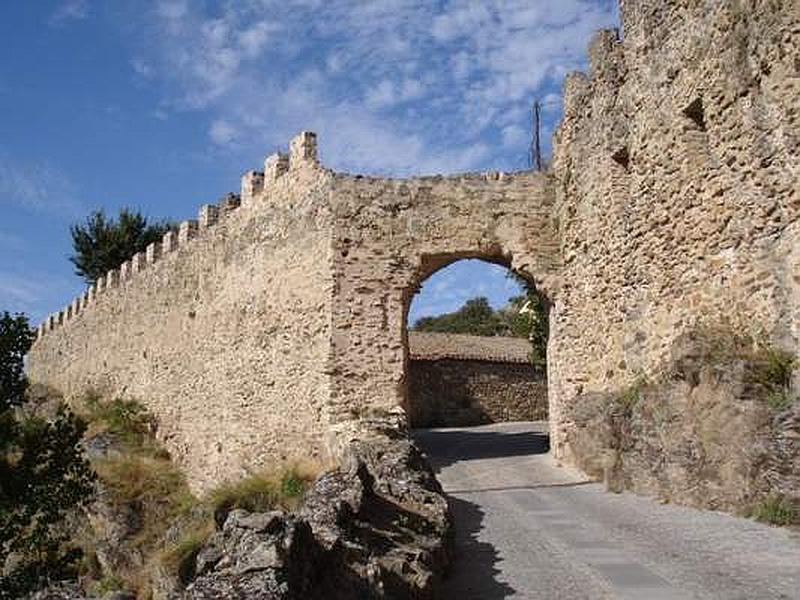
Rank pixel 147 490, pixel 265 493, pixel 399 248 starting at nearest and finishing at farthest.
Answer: pixel 265 493
pixel 399 248
pixel 147 490

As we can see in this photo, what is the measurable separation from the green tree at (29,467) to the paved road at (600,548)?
551cm

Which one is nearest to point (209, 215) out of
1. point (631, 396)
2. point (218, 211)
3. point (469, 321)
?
point (218, 211)

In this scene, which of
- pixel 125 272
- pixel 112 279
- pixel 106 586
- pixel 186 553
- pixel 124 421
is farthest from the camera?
pixel 112 279

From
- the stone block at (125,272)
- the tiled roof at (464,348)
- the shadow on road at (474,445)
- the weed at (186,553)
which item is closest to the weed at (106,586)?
the weed at (186,553)

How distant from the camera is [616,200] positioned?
13.4m

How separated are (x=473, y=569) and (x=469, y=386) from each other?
18.3 metres

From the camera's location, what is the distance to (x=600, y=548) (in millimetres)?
8164

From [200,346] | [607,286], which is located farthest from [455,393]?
[607,286]

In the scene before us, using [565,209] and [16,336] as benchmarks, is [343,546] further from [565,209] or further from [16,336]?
[565,209]

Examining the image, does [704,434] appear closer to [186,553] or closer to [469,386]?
[186,553]

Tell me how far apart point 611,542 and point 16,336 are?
903 centimetres

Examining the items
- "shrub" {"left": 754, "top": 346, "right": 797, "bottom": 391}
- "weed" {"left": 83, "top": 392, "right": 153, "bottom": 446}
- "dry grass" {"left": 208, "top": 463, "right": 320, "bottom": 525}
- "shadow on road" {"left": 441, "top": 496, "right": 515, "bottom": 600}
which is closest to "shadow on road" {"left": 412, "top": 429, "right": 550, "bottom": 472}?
"dry grass" {"left": 208, "top": 463, "right": 320, "bottom": 525}

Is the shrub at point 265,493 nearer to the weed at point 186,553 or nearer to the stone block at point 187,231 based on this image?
the weed at point 186,553

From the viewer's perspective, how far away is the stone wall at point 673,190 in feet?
31.6
